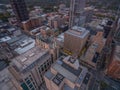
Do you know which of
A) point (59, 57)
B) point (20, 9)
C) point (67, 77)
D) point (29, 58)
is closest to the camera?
point (67, 77)

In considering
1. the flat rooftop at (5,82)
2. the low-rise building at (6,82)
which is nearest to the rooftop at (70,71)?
the low-rise building at (6,82)

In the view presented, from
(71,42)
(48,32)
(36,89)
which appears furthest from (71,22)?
(36,89)

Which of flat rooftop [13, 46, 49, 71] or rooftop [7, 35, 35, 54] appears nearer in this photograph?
flat rooftop [13, 46, 49, 71]

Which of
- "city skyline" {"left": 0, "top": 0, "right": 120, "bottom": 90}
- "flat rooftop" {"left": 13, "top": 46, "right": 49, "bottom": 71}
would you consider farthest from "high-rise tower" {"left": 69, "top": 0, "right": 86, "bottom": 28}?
"flat rooftop" {"left": 13, "top": 46, "right": 49, "bottom": 71}

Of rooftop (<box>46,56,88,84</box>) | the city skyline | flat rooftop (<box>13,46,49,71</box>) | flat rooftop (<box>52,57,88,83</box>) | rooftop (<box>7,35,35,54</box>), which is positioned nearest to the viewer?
rooftop (<box>46,56,88,84</box>)

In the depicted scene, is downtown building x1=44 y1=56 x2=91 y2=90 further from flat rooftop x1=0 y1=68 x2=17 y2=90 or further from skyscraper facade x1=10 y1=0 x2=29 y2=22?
skyscraper facade x1=10 y1=0 x2=29 y2=22

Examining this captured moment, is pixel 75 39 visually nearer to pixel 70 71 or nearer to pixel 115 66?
pixel 115 66

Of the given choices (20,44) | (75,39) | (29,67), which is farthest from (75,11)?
(29,67)
